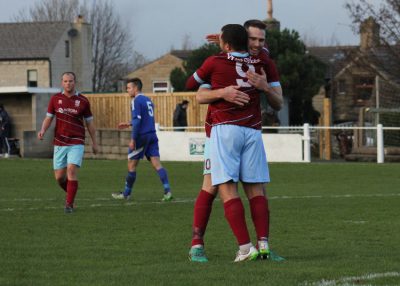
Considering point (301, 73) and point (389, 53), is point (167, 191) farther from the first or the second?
point (301, 73)

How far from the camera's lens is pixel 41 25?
3310 inches

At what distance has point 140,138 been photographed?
18.3 metres

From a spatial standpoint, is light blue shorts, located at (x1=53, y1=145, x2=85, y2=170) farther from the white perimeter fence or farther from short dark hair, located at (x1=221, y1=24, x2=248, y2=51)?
the white perimeter fence

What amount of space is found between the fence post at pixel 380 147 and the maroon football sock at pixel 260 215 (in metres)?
22.3

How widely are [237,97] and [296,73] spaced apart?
45.7 metres

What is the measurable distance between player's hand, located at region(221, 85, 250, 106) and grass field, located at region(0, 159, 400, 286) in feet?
4.16

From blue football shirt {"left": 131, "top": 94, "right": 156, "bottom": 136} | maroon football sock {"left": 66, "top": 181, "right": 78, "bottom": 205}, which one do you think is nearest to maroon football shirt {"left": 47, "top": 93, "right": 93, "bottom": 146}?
maroon football sock {"left": 66, "top": 181, "right": 78, "bottom": 205}

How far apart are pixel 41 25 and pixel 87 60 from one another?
4428 mm

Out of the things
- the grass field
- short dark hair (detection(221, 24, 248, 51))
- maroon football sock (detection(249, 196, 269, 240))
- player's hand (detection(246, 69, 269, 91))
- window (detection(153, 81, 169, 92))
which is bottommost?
the grass field

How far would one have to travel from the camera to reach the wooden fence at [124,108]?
143 feet

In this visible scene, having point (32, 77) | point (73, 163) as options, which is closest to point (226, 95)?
point (73, 163)

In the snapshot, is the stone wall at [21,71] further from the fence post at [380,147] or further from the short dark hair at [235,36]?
the short dark hair at [235,36]

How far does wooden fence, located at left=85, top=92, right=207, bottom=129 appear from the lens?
43.5m

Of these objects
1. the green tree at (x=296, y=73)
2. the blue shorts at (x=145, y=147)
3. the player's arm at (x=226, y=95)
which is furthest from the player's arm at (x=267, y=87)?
the green tree at (x=296, y=73)
